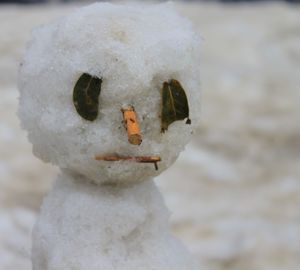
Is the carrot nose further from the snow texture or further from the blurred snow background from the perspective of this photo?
the blurred snow background

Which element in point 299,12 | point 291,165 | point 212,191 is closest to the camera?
point 212,191

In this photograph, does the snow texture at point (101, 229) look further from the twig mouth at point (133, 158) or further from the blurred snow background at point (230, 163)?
the blurred snow background at point (230, 163)

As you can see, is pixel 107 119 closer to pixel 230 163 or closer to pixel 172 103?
pixel 172 103

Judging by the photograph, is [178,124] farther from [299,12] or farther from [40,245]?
[299,12]

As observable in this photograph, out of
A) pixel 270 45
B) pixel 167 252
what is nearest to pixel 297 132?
pixel 270 45

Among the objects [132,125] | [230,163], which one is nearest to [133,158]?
[132,125]

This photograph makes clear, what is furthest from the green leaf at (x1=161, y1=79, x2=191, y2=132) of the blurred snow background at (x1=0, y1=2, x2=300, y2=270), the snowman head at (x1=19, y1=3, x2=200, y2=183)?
the blurred snow background at (x1=0, y1=2, x2=300, y2=270)
